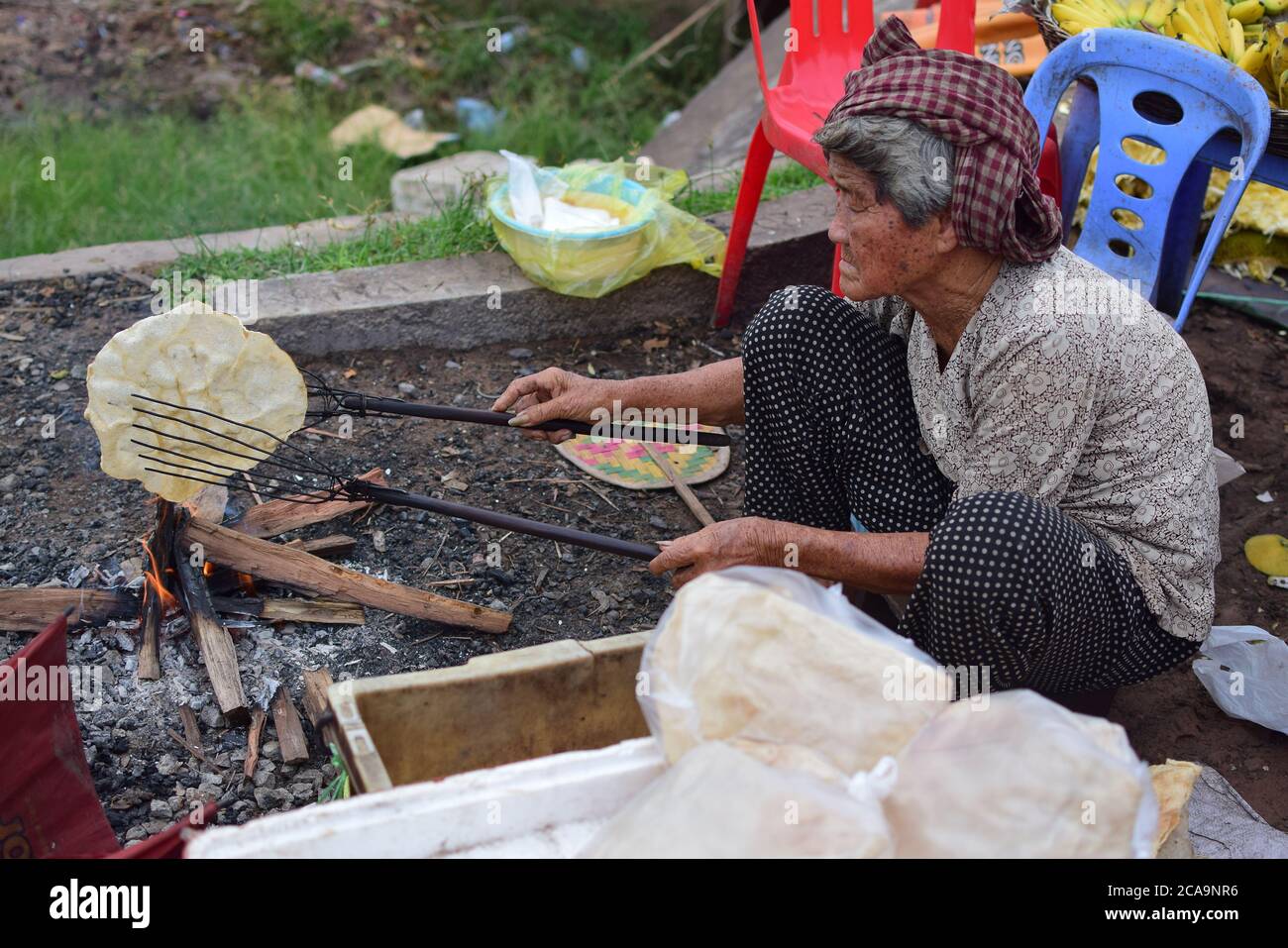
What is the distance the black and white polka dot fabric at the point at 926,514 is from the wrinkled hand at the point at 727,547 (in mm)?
311

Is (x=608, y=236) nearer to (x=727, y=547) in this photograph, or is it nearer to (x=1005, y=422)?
(x=727, y=547)

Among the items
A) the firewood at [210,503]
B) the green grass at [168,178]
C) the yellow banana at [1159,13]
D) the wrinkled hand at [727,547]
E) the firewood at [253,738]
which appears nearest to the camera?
the wrinkled hand at [727,547]

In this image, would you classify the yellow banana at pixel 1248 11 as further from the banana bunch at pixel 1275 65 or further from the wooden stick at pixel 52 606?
the wooden stick at pixel 52 606

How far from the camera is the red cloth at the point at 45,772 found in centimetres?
195

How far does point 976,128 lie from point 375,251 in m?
2.75

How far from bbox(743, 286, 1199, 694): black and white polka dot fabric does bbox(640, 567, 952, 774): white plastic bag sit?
2.02 feet

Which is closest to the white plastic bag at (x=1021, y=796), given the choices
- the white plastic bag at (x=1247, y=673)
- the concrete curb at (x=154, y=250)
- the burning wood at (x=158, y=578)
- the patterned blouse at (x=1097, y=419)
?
the patterned blouse at (x=1097, y=419)

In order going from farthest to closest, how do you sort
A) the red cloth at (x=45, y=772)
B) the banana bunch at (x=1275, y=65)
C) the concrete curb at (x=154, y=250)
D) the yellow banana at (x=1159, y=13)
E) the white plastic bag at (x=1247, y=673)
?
the concrete curb at (x=154, y=250), the yellow banana at (x=1159, y=13), the banana bunch at (x=1275, y=65), the white plastic bag at (x=1247, y=673), the red cloth at (x=45, y=772)

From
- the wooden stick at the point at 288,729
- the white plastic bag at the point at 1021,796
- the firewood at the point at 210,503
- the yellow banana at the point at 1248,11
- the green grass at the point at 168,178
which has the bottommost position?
the wooden stick at the point at 288,729

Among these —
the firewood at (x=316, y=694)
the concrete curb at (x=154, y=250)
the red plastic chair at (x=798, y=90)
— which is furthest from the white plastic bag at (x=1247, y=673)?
the concrete curb at (x=154, y=250)

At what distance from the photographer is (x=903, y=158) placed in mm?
2154

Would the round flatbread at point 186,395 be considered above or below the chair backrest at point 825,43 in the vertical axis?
below

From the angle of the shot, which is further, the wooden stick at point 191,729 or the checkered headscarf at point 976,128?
the wooden stick at point 191,729

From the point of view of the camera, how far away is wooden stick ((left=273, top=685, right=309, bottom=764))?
2556 millimetres
